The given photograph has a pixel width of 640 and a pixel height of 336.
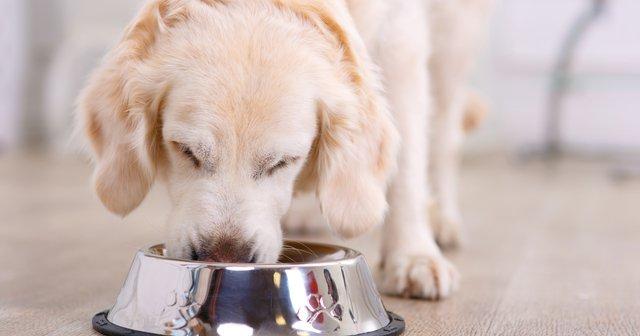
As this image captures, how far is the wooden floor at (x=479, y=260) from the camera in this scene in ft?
5.74

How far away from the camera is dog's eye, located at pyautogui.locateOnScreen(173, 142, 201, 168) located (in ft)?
5.46

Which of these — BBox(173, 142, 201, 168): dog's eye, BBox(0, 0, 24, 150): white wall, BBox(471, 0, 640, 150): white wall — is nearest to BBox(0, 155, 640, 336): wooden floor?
BBox(173, 142, 201, 168): dog's eye

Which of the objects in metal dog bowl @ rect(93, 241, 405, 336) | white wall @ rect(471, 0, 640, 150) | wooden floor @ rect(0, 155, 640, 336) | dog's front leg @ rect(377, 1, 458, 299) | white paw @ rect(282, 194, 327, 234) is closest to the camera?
metal dog bowl @ rect(93, 241, 405, 336)

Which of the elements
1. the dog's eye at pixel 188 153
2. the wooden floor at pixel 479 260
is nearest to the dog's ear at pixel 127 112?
the dog's eye at pixel 188 153

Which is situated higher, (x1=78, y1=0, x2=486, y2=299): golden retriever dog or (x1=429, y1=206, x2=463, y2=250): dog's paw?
(x1=78, y1=0, x2=486, y2=299): golden retriever dog

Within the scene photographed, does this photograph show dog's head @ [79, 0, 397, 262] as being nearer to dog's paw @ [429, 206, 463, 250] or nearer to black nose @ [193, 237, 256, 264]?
black nose @ [193, 237, 256, 264]

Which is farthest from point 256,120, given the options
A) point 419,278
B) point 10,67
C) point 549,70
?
point 549,70

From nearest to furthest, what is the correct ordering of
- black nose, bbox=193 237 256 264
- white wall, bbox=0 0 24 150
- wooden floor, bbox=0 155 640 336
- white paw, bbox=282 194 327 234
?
black nose, bbox=193 237 256 264, wooden floor, bbox=0 155 640 336, white paw, bbox=282 194 327 234, white wall, bbox=0 0 24 150

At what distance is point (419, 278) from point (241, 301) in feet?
1.97

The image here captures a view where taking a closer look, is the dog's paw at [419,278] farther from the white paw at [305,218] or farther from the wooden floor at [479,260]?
the white paw at [305,218]

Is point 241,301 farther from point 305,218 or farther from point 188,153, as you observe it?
point 305,218

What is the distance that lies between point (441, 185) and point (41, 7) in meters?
5.53

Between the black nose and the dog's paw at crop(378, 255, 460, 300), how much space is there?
0.51 metres

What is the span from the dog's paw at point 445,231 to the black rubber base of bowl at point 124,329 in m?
1.06
